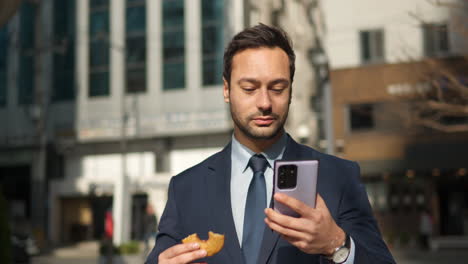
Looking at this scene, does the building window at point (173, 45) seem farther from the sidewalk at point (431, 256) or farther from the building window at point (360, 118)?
the sidewalk at point (431, 256)

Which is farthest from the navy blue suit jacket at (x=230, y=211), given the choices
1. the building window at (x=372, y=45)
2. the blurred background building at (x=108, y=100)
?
the blurred background building at (x=108, y=100)

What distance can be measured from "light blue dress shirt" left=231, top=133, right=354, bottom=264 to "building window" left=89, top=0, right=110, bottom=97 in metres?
37.3

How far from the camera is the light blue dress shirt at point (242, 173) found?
2549mm

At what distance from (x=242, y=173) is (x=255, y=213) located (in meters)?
0.21

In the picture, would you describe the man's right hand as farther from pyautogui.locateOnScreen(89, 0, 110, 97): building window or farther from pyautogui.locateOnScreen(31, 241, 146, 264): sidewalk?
pyautogui.locateOnScreen(89, 0, 110, 97): building window

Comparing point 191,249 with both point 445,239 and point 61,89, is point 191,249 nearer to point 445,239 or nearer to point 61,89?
point 445,239

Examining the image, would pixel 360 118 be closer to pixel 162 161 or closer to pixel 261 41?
pixel 162 161

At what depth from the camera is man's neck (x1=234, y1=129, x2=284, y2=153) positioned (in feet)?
8.45

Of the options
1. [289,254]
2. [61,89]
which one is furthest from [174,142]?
[289,254]

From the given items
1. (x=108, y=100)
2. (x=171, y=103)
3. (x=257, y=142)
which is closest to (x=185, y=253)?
(x=257, y=142)

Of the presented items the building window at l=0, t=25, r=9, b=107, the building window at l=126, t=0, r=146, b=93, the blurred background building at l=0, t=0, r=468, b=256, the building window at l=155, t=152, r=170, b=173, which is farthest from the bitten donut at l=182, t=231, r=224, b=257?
the building window at l=0, t=25, r=9, b=107

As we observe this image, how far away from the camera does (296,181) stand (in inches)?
79.7

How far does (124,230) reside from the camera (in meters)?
28.4

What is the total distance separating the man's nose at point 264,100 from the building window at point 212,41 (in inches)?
1349
